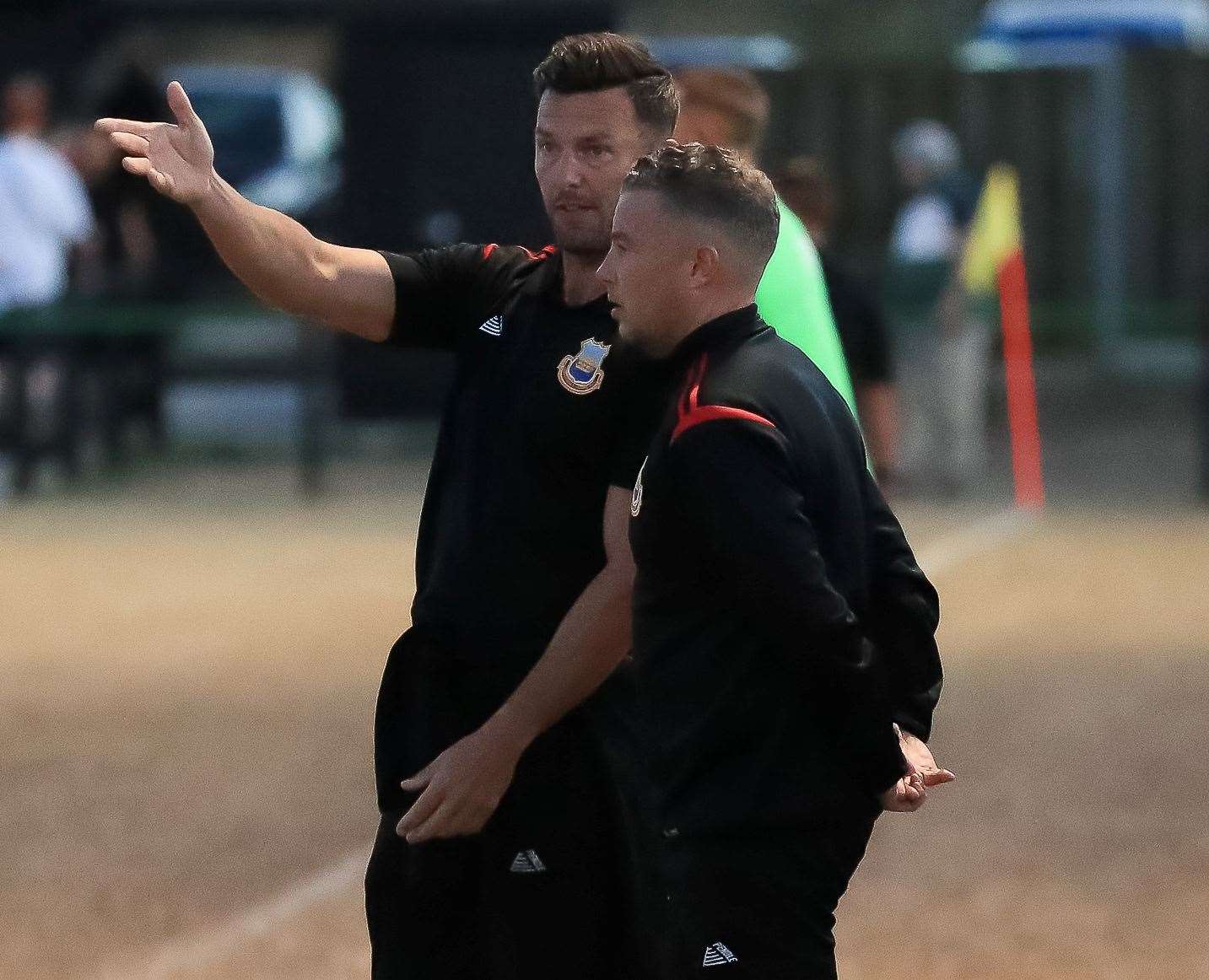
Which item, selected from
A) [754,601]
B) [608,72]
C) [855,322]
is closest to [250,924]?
[608,72]

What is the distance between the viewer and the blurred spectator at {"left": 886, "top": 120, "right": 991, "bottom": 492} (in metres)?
17.6

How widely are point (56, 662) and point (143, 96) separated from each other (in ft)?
33.6

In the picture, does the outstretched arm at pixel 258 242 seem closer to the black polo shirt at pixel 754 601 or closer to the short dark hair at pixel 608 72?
the short dark hair at pixel 608 72

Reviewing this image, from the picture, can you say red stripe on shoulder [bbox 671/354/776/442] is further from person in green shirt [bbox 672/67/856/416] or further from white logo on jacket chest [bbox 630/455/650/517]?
person in green shirt [bbox 672/67/856/416]

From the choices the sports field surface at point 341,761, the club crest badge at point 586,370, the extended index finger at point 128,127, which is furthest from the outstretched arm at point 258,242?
the sports field surface at point 341,761

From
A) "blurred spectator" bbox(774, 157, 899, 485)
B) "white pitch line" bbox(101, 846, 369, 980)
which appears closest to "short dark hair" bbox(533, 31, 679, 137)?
"white pitch line" bbox(101, 846, 369, 980)

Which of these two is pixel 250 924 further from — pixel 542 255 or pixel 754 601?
pixel 754 601

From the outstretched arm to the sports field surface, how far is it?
7.50ft

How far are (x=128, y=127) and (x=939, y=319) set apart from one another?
13.8 meters

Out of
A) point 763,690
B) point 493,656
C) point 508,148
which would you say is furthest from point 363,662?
point 508,148

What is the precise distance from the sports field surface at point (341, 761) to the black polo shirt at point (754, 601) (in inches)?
104

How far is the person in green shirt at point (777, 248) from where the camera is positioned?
4.64 metres

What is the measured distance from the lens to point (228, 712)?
9383 millimetres

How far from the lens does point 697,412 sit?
355 cm
